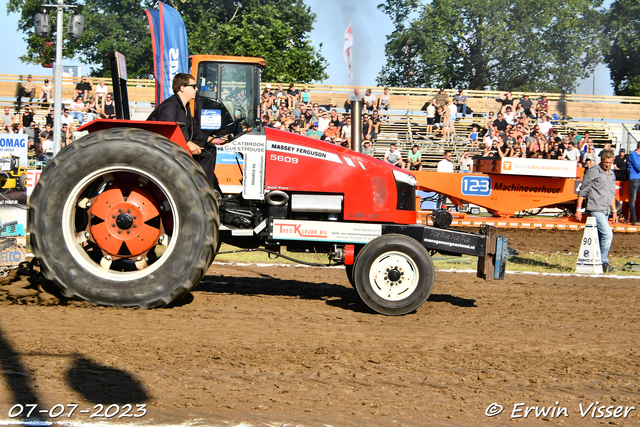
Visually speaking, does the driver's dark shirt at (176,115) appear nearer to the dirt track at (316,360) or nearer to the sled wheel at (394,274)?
the dirt track at (316,360)

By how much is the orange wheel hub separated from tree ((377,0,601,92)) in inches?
1550

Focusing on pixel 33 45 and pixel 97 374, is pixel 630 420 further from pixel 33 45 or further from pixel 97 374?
pixel 33 45

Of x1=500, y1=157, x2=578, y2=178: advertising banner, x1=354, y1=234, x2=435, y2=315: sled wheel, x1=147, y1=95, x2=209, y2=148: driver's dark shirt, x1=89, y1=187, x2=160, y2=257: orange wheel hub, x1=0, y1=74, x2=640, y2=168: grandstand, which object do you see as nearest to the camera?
x1=89, y1=187, x2=160, y2=257: orange wheel hub

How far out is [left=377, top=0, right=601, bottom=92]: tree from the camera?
42.7 m

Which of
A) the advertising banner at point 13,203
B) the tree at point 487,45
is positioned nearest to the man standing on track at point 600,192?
the advertising banner at point 13,203

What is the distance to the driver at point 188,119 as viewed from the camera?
5762mm

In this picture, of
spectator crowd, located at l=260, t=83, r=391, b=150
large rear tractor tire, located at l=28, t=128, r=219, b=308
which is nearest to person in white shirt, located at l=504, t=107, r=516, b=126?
spectator crowd, located at l=260, t=83, r=391, b=150

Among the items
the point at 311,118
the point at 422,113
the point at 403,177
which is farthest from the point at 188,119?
the point at 422,113

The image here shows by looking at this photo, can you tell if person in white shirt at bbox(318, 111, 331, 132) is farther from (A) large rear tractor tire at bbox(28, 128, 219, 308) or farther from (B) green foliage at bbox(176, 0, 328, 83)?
(B) green foliage at bbox(176, 0, 328, 83)

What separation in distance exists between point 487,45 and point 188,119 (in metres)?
40.2

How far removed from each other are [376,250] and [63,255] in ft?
8.81

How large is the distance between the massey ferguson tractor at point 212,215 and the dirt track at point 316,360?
0.35m

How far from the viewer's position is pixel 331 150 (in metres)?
6.01

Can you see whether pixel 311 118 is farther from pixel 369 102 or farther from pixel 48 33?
pixel 48 33
